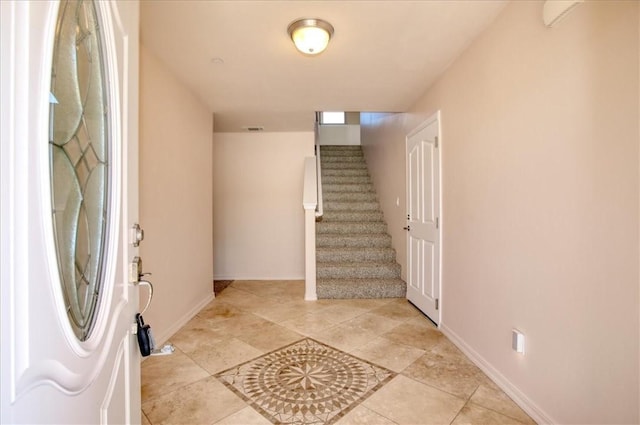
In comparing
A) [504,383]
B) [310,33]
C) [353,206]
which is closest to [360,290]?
[353,206]

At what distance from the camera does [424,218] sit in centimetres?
324

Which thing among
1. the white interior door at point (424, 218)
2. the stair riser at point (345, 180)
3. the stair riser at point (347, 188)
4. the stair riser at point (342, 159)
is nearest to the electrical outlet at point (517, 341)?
the white interior door at point (424, 218)

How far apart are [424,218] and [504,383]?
1.66 meters

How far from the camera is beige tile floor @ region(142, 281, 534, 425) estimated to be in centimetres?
172

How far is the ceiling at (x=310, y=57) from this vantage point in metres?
1.88

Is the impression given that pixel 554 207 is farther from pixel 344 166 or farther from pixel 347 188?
pixel 344 166

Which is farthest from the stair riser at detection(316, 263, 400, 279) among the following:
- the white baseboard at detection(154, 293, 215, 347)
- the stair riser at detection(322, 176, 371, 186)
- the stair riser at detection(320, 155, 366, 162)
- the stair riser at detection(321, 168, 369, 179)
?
the stair riser at detection(320, 155, 366, 162)

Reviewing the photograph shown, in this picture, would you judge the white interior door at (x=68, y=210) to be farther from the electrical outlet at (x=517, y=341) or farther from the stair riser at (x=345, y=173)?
the stair riser at (x=345, y=173)

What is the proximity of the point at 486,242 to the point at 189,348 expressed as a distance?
8.03ft

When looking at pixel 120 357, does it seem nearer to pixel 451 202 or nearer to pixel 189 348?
pixel 189 348

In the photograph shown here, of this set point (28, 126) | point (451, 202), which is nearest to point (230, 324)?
point (451, 202)

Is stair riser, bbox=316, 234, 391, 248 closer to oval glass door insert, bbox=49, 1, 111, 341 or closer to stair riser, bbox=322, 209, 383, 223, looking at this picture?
stair riser, bbox=322, 209, 383, 223

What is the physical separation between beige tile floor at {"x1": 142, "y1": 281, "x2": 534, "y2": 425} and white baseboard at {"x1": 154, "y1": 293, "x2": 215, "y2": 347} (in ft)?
0.15

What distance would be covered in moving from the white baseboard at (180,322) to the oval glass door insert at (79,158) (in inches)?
80.6
